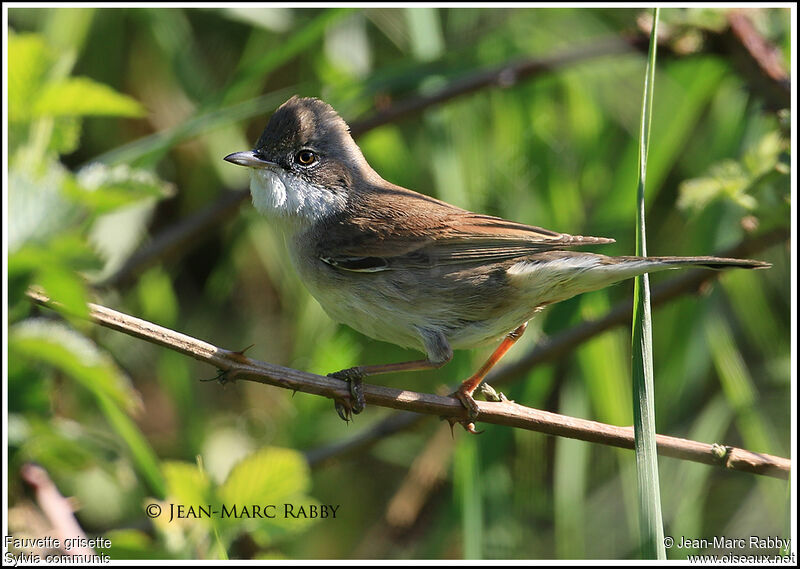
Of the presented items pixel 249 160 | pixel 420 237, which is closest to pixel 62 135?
pixel 249 160

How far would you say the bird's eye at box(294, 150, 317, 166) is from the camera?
2711mm

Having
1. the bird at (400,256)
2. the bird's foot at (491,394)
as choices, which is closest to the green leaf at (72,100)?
the bird at (400,256)

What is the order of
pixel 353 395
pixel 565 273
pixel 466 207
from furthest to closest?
pixel 466 207, pixel 565 273, pixel 353 395

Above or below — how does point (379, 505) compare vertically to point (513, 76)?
below

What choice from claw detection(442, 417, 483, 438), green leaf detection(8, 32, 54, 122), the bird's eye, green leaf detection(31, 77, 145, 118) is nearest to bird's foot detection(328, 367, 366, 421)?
claw detection(442, 417, 483, 438)

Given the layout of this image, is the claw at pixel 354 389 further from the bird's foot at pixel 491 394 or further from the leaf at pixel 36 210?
the leaf at pixel 36 210

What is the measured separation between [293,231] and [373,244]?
0.97 ft

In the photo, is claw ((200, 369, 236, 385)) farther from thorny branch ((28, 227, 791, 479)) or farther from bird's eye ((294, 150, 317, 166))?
bird's eye ((294, 150, 317, 166))

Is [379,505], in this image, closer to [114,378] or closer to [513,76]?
[513,76]

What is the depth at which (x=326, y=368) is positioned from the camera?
2.81 metres

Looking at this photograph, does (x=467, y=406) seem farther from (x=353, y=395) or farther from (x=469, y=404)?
(x=353, y=395)

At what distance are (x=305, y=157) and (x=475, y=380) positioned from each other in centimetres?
96

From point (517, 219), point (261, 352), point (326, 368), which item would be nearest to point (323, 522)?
point (261, 352)

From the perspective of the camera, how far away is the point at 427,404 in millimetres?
2111
